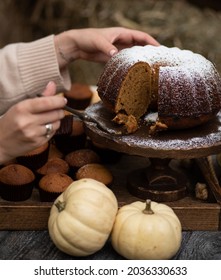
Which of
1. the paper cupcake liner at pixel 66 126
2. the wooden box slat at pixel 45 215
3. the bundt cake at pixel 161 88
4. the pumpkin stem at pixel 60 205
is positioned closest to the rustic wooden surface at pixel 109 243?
the wooden box slat at pixel 45 215

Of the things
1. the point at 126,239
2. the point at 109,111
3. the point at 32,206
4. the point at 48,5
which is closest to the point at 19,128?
the point at 32,206

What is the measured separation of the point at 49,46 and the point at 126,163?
61 centimetres

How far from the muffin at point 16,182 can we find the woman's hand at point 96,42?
57 cm

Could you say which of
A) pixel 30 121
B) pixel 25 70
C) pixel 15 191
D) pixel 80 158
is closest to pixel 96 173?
pixel 80 158

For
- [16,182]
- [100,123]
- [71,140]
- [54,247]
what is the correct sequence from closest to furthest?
[54,247] < [16,182] < [100,123] < [71,140]

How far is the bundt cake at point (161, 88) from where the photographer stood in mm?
1677

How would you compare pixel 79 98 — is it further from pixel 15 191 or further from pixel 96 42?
pixel 15 191

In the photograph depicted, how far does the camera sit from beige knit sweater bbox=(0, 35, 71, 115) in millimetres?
2297

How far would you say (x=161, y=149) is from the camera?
156 centimetres

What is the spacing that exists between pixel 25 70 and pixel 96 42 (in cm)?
32

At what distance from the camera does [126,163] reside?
76.4 inches

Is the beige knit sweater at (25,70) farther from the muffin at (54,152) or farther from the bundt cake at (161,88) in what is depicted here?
the bundt cake at (161,88)
